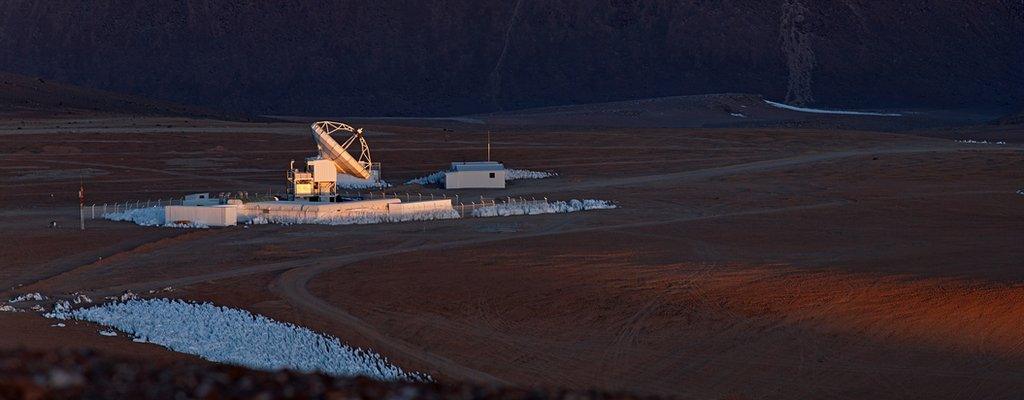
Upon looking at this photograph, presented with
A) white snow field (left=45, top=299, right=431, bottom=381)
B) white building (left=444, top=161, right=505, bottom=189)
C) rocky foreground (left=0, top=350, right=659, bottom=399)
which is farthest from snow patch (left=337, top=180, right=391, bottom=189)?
rocky foreground (left=0, top=350, right=659, bottom=399)

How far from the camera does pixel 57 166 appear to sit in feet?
150

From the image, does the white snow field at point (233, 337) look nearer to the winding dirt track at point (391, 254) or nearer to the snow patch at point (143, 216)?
the winding dirt track at point (391, 254)

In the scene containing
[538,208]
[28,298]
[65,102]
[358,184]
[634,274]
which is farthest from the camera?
[65,102]

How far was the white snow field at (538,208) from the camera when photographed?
1348 inches

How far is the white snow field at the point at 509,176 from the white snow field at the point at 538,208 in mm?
7769

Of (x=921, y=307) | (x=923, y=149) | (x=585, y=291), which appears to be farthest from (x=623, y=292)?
(x=923, y=149)

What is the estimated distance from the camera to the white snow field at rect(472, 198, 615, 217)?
34.2m

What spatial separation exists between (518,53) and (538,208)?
8115cm

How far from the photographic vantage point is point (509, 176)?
45438 mm

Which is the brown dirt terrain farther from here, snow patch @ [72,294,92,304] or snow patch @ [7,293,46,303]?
snow patch @ [72,294,92,304]

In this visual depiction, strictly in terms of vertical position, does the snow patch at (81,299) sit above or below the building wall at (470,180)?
below

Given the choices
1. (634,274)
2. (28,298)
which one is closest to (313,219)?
(634,274)

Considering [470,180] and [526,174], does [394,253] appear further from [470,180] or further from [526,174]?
[526,174]

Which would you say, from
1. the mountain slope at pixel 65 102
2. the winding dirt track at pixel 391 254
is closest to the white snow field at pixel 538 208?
the winding dirt track at pixel 391 254
